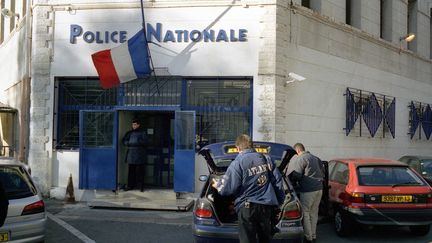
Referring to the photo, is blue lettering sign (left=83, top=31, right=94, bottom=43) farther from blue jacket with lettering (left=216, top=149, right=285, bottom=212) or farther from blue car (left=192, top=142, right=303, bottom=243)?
blue jacket with lettering (left=216, top=149, right=285, bottom=212)

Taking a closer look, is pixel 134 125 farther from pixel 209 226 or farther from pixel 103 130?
pixel 209 226

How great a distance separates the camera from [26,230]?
6406mm

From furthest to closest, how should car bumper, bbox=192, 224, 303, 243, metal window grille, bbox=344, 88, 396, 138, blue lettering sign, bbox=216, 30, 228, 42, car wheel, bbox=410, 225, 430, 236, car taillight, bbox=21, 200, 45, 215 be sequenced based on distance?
metal window grille, bbox=344, 88, 396, 138 < blue lettering sign, bbox=216, 30, 228, 42 < car wheel, bbox=410, 225, 430, 236 < car taillight, bbox=21, 200, 45, 215 < car bumper, bbox=192, 224, 303, 243

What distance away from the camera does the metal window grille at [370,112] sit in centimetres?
1465

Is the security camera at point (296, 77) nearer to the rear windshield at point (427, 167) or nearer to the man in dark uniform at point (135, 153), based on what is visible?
the rear windshield at point (427, 167)

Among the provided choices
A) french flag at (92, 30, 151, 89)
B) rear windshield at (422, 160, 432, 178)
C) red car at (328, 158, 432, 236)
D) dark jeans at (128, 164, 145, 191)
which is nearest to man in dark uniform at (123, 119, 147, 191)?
dark jeans at (128, 164, 145, 191)

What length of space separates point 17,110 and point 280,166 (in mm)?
11632

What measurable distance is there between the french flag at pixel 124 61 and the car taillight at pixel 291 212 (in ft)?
22.1

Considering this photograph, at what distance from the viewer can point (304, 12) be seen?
1297 cm

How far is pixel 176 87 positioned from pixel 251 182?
706 cm

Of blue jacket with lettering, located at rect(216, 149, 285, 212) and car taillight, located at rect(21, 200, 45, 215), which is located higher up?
blue jacket with lettering, located at rect(216, 149, 285, 212)

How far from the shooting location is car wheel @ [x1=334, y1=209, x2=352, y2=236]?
27.0 ft

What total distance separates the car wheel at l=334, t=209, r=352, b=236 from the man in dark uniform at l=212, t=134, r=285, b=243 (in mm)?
3109

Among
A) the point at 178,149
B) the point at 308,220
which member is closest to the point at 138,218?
the point at 178,149
